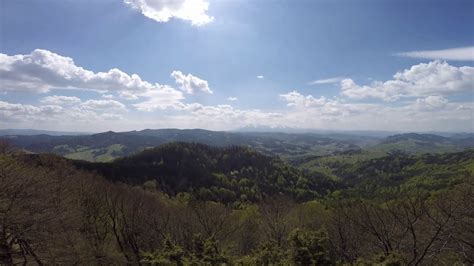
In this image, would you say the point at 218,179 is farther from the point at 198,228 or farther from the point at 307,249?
the point at 307,249

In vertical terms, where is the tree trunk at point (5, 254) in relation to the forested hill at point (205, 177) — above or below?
above

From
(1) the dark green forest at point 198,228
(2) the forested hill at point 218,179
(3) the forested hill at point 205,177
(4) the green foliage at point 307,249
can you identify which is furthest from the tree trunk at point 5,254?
(2) the forested hill at point 218,179

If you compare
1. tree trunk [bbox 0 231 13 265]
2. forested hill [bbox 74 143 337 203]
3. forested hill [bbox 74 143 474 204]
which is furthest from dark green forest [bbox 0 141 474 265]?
forested hill [bbox 74 143 474 204]

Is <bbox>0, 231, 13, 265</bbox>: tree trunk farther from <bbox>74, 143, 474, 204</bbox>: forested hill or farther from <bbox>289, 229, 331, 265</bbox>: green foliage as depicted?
<bbox>74, 143, 474, 204</bbox>: forested hill

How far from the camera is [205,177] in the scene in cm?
17162

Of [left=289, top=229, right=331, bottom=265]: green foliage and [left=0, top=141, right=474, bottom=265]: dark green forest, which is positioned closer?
[left=289, top=229, right=331, bottom=265]: green foliage

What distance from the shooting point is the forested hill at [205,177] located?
15100 centimetres

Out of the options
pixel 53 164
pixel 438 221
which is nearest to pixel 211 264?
pixel 438 221

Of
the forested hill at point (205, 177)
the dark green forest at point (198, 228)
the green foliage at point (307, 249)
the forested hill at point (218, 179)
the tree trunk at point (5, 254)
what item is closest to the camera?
the green foliage at point (307, 249)

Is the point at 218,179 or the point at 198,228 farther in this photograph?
the point at 218,179

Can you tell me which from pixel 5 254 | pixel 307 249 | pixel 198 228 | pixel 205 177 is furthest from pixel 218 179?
pixel 307 249

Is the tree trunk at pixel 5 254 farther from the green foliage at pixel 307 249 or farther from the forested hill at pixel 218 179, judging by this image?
the forested hill at pixel 218 179

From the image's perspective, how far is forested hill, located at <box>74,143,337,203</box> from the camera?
495 ft

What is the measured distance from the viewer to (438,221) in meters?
25.0
